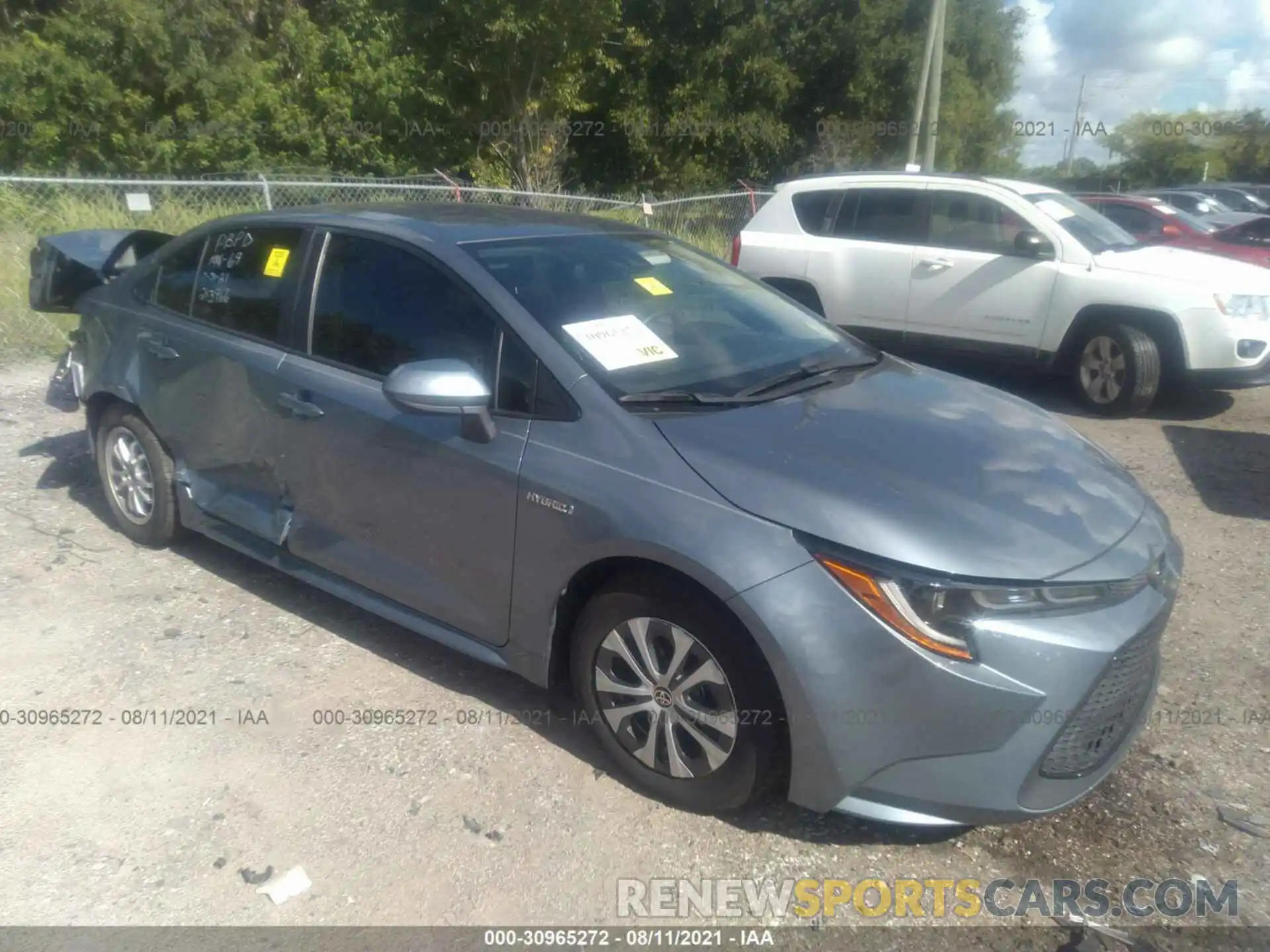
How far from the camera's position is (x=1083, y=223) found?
8.20 meters

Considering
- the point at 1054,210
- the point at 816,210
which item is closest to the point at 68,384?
the point at 816,210

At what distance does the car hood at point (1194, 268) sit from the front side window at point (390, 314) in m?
5.88

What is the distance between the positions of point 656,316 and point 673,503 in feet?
3.41

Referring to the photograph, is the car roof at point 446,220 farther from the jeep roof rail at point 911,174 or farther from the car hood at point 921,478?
the jeep roof rail at point 911,174

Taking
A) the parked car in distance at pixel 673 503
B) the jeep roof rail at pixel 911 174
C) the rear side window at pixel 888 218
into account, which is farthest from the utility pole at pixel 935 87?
the parked car in distance at pixel 673 503

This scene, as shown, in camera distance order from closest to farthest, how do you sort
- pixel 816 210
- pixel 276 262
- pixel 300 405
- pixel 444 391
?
pixel 444 391 < pixel 300 405 < pixel 276 262 < pixel 816 210

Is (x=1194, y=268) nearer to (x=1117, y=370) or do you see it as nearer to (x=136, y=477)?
(x=1117, y=370)

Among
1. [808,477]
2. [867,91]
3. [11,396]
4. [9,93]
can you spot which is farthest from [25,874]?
[867,91]

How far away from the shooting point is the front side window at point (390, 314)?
11.3 feet

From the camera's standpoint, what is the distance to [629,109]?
2542cm

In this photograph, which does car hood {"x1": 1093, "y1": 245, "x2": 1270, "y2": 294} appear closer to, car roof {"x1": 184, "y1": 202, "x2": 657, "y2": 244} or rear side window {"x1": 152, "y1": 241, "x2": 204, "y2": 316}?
car roof {"x1": 184, "y1": 202, "x2": 657, "y2": 244}

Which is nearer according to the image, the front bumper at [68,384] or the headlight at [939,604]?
the headlight at [939,604]

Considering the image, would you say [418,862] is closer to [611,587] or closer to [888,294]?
[611,587]

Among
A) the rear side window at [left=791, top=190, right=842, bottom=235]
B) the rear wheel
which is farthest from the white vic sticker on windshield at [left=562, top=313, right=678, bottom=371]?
the rear side window at [left=791, top=190, right=842, bottom=235]
